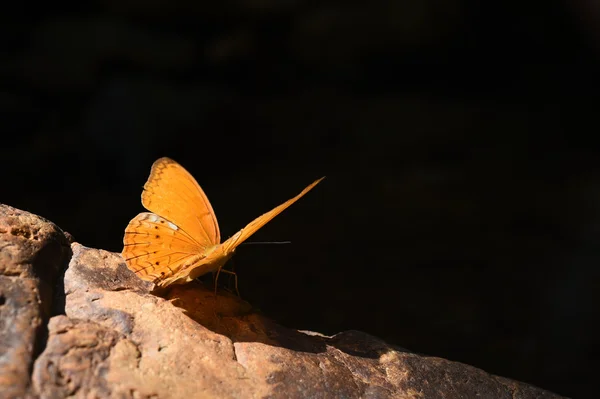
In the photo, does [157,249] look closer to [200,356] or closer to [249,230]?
[249,230]

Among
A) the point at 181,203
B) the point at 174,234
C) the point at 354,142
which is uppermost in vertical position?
the point at 354,142

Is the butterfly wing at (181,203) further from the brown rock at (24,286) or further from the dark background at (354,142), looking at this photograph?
the dark background at (354,142)

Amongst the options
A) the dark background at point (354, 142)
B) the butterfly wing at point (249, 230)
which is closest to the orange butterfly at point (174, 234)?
the butterfly wing at point (249, 230)

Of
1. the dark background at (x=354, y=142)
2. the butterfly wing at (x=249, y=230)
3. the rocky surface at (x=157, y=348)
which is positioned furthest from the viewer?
the dark background at (x=354, y=142)

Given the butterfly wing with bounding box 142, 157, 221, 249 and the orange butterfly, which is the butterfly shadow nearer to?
the orange butterfly

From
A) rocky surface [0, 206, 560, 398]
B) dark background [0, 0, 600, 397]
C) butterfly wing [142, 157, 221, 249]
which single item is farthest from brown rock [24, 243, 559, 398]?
dark background [0, 0, 600, 397]

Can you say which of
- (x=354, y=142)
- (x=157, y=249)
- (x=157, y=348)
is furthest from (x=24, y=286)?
(x=354, y=142)

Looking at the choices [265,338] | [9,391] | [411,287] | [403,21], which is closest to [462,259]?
[411,287]

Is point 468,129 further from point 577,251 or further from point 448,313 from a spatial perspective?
point 448,313
